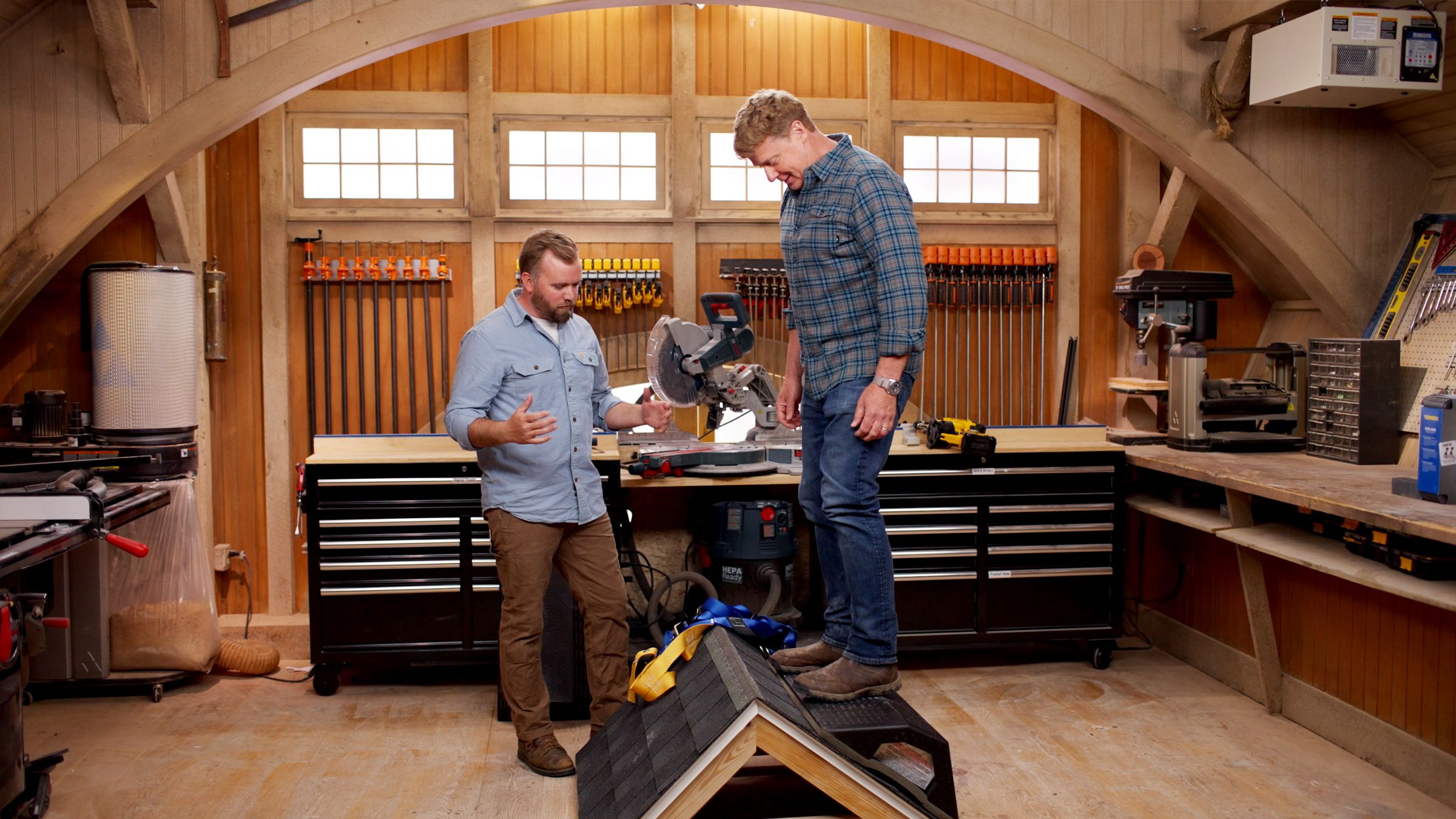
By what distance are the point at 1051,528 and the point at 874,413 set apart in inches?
82.2

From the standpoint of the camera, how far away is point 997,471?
4.36 meters

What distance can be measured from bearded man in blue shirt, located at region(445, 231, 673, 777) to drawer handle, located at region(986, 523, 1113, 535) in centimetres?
168

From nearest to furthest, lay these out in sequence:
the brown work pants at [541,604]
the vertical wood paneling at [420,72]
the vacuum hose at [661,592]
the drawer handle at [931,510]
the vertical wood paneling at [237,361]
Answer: the brown work pants at [541,604] → the vacuum hose at [661,592] → the drawer handle at [931,510] → the vertical wood paneling at [237,361] → the vertical wood paneling at [420,72]

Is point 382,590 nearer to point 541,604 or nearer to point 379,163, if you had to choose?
point 541,604

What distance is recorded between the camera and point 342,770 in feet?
11.4

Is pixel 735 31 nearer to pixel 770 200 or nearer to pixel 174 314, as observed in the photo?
pixel 770 200

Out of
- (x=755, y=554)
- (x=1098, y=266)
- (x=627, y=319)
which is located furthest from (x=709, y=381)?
(x=1098, y=266)

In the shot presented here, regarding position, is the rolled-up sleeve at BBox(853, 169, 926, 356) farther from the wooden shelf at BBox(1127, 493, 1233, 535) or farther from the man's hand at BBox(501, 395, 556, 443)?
the wooden shelf at BBox(1127, 493, 1233, 535)

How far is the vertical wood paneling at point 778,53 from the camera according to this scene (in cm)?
522

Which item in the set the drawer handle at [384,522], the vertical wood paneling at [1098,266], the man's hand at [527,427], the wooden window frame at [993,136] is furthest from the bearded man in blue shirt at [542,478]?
the vertical wood paneling at [1098,266]

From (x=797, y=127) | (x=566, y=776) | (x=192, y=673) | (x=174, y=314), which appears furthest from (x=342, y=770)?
(x=797, y=127)

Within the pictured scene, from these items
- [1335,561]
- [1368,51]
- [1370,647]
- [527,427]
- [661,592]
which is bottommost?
[1370,647]

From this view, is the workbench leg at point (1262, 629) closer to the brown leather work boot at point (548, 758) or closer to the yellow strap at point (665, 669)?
the yellow strap at point (665, 669)

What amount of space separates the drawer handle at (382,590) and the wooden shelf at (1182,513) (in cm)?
268
